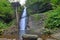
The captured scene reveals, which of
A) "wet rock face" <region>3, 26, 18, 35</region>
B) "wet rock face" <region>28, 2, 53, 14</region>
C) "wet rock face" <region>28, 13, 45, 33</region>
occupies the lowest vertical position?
"wet rock face" <region>3, 26, 18, 35</region>

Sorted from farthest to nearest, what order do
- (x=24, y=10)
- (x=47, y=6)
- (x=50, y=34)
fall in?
(x=24, y=10) < (x=47, y=6) < (x=50, y=34)

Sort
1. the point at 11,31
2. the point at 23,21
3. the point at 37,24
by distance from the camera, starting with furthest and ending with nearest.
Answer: the point at 23,21
the point at 37,24
the point at 11,31

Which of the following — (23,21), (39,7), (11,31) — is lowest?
(11,31)

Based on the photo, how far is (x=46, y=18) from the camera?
13883 millimetres

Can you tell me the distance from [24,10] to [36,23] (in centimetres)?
470

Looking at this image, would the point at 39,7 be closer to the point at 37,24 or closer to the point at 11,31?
the point at 37,24

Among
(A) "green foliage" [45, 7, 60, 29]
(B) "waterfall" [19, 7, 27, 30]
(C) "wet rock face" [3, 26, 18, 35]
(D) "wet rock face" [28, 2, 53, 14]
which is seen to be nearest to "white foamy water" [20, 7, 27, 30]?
(B) "waterfall" [19, 7, 27, 30]

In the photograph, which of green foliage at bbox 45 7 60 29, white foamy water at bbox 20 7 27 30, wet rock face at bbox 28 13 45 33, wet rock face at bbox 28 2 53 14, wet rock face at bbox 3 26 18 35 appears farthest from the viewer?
wet rock face at bbox 28 2 53 14

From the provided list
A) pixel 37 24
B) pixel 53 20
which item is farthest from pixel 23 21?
pixel 53 20

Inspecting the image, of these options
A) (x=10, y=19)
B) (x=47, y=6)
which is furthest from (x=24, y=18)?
(x=47, y=6)

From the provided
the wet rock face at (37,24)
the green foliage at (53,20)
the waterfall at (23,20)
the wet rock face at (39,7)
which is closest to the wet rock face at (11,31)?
the wet rock face at (37,24)

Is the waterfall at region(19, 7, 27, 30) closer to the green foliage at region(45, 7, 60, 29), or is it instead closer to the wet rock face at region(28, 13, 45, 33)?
the wet rock face at region(28, 13, 45, 33)

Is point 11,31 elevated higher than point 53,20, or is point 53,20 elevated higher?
point 53,20

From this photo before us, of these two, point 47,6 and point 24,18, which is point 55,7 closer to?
point 47,6
